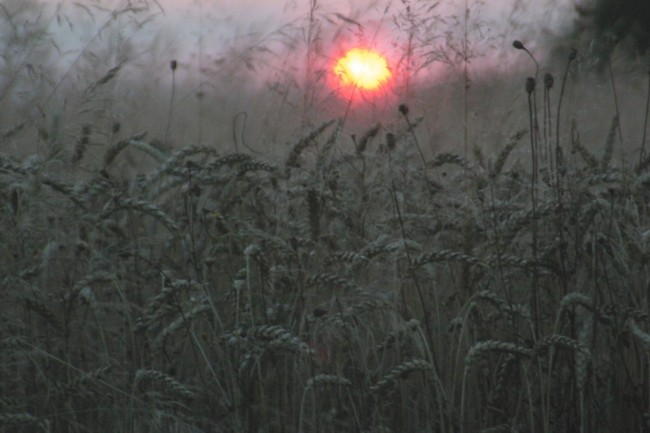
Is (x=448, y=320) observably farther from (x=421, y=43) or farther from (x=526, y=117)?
(x=526, y=117)

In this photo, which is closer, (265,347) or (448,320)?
(265,347)

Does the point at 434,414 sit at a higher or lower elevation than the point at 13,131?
lower

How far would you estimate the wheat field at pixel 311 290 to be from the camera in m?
2.18

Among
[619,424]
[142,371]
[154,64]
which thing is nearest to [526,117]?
[154,64]

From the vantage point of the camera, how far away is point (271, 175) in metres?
2.90

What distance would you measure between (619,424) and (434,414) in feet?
1.33

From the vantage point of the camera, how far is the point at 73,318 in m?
2.55

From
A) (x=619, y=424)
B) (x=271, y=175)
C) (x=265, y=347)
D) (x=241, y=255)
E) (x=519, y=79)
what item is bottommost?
(x=619, y=424)

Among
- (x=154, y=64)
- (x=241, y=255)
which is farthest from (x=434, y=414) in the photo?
(x=154, y=64)

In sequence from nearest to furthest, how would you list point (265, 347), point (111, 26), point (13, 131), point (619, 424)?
1. point (265, 347)
2. point (619, 424)
3. point (13, 131)
4. point (111, 26)

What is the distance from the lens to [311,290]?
2.52 meters

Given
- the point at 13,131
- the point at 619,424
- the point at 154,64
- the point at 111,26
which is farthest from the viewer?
the point at 154,64

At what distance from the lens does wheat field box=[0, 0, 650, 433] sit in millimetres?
2176

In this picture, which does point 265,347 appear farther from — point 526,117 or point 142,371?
point 526,117
